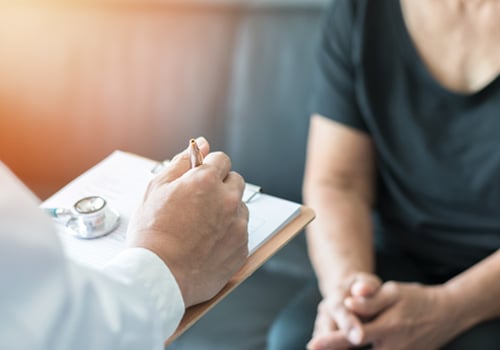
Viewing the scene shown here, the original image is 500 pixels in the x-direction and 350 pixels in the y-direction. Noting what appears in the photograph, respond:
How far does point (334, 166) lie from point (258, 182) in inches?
12.6

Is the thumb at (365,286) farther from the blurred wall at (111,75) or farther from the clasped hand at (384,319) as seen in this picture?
the blurred wall at (111,75)

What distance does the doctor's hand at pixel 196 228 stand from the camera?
0.86 metres

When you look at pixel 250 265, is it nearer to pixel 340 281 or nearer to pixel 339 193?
pixel 340 281

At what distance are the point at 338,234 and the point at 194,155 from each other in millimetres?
524

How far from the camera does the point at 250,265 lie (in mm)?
933

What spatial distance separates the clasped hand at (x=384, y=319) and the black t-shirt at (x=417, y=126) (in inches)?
6.9

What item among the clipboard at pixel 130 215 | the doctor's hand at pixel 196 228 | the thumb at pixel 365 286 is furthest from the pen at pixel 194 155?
the thumb at pixel 365 286

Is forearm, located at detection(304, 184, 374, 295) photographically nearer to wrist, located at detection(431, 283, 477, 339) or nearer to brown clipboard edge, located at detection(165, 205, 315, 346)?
wrist, located at detection(431, 283, 477, 339)

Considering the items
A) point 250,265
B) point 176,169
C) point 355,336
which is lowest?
point 355,336

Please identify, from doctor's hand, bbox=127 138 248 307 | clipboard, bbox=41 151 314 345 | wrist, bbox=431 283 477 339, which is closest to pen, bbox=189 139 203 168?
doctor's hand, bbox=127 138 248 307

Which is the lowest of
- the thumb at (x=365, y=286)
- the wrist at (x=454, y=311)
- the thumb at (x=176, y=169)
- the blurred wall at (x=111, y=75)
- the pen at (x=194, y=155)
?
the wrist at (x=454, y=311)

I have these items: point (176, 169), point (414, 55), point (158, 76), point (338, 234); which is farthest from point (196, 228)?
point (158, 76)

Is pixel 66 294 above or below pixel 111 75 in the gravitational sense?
above

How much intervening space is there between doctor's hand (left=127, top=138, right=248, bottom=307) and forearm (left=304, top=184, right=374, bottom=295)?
0.45m
